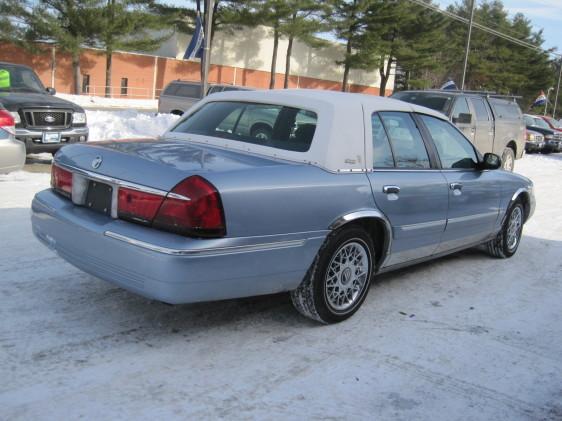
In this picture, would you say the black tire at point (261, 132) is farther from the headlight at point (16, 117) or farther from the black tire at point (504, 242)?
the headlight at point (16, 117)

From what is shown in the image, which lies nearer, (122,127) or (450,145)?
(450,145)

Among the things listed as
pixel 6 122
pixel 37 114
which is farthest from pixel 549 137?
pixel 6 122

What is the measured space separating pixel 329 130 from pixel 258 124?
1.91ft

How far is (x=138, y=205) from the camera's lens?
366 centimetres

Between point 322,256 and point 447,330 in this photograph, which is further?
point 447,330

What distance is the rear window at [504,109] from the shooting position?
14.1 m

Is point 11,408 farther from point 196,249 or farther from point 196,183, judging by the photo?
point 196,183

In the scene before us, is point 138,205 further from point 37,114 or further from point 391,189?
point 37,114

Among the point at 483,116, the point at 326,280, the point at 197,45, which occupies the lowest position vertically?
the point at 326,280

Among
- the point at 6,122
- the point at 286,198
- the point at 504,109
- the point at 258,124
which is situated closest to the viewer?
the point at 286,198

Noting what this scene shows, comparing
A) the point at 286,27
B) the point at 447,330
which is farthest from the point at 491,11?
the point at 447,330

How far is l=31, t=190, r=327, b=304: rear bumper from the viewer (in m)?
3.48

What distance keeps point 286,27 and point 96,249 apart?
43.9 m

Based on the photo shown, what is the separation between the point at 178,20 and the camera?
43.8m
